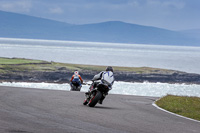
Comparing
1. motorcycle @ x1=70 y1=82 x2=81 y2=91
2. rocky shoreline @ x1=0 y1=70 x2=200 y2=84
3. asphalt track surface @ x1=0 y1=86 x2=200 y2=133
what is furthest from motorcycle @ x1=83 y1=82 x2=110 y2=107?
rocky shoreline @ x1=0 y1=70 x2=200 y2=84

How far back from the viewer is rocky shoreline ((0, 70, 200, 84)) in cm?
11425

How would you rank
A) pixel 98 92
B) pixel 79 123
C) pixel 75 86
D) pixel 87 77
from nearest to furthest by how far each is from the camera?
pixel 79 123
pixel 98 92
pixel 75 86
pixel 87 77

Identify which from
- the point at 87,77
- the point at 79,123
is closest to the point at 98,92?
the point at 79,123

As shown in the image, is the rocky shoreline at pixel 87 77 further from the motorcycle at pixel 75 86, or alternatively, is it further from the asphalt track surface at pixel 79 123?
the asphalt track surface at pixel 79 123

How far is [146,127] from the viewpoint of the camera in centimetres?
1131

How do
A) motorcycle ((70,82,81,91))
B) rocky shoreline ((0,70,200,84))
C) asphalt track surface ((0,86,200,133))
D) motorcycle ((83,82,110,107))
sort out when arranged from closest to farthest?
asphalt track surface ((0,86,200,133)) → motorcycle ((83,82,110,107)) → motorcycle ((70,82,81,91)) → rocky shoreline ((0,70,200,84))

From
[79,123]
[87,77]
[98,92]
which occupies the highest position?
[98,92]

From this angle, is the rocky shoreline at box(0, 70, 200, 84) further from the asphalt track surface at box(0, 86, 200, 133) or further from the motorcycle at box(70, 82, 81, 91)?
the asphalt track surface at box(0, 86, 200, 133)

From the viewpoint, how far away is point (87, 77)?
12619cm

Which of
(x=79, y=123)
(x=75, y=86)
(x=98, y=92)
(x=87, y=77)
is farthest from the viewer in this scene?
(x=87, y=77)

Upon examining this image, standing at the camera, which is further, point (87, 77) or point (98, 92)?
point (87, 77)

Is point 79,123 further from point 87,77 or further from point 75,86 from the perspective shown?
point 87,77

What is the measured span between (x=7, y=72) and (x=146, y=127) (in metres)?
106

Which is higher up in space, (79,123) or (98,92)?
(98,92)
